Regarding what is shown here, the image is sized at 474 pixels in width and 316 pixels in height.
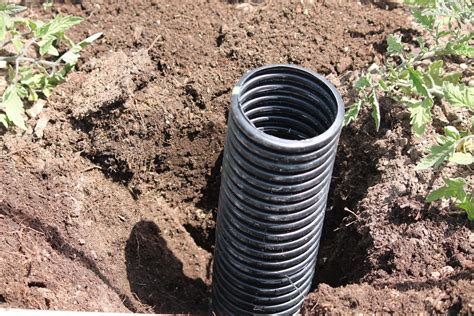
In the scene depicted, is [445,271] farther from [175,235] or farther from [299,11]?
[299,11]

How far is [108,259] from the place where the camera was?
3.51m

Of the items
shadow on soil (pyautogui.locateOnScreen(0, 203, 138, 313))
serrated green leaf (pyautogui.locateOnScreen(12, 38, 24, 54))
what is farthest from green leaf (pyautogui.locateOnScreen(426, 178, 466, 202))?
serrated green leaf (pyautogui.locateOnScreen(12, 38, 24, 54))

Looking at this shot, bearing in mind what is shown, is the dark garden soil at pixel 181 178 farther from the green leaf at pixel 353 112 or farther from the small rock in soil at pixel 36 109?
the green leaf at pixel 353 112

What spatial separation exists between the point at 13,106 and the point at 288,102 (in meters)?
1.48

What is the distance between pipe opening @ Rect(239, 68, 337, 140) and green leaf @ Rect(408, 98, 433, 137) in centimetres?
54

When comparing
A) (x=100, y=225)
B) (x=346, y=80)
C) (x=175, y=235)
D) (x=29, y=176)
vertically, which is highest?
(x=346, y=80)

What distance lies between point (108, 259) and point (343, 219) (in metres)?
1.27

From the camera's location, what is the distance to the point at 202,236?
→ 4102mm

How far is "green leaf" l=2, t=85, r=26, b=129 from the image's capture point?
3.62 metres

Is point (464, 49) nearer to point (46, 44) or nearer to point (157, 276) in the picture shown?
point (157, 276)

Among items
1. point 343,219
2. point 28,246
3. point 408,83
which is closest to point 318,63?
point 408,83

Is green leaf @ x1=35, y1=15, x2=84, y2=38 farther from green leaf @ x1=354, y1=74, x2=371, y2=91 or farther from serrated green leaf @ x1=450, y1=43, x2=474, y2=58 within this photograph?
serrated green leaf @ x1=450, y1=43, x2=474, y2=58

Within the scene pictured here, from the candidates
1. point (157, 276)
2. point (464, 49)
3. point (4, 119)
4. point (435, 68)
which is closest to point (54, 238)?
point (157, 276)

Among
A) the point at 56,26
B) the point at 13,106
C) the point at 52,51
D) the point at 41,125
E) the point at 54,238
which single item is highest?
the point at 56,26
